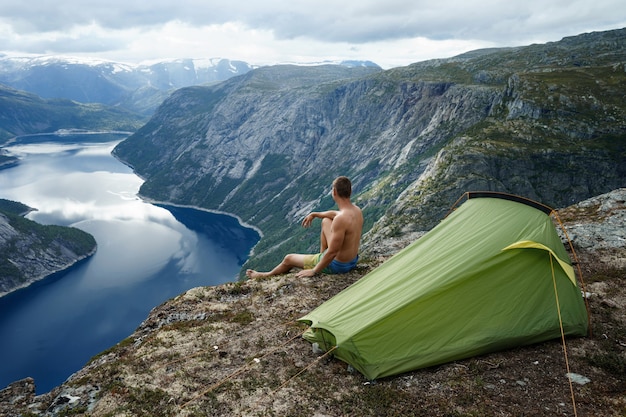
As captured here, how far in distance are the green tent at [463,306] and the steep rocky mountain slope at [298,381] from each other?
15.1 inches

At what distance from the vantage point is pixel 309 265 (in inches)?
643

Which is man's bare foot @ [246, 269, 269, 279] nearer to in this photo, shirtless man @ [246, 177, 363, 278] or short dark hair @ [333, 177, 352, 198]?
shirtless man @ [246, 177, 363, 278]

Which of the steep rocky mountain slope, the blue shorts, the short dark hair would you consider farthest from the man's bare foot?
the short dark hair

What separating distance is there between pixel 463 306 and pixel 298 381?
4.63 m

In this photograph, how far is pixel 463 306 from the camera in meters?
9.86

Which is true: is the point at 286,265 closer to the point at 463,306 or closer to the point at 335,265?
the point at 335,265

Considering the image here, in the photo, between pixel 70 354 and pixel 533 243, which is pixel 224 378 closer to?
pixel 533 243

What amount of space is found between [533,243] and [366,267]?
25.3 feet

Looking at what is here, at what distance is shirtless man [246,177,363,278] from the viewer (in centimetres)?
1330

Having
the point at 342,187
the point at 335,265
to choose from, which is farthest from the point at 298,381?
the point at 335,265

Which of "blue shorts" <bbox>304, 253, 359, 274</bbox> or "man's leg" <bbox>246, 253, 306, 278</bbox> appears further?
"man's leg" <bbox>246, 253, 306, 278</bbox>

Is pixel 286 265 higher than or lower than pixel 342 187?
lower

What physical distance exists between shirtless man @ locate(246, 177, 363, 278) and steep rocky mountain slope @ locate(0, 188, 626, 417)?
9.52ft

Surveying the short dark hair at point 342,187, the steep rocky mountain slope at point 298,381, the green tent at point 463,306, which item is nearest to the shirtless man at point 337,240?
the short dark hair at point 342,187
